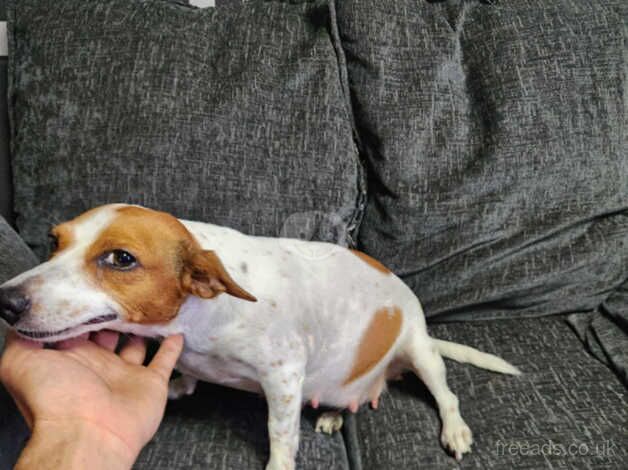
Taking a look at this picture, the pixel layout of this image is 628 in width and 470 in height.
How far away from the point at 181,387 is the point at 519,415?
2.34ft

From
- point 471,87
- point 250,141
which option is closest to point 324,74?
point 250,141

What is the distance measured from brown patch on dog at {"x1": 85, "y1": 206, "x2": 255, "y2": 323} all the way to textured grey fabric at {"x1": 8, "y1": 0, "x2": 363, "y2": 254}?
40 cm

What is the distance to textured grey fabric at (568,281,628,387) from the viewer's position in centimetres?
138

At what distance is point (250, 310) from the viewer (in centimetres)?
108

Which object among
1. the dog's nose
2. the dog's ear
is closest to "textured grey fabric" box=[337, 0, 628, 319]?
the dog's ear

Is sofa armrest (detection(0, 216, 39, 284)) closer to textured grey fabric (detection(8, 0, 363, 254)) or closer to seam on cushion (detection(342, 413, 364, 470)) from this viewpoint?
textured grey fabric (detection(8, 0, 363, 254))

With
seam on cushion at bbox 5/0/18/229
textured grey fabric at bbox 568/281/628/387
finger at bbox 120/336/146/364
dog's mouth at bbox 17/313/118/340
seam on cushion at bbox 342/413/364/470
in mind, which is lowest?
seam on cushion at bbox 342/413/364/470

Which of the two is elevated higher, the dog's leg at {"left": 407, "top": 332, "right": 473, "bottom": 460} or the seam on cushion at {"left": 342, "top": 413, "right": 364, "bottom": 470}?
the dog's leg at {"left": 407, "top": 332, "right": 473, "bottom": 460}

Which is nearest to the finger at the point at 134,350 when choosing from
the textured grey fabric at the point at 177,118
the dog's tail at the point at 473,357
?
the textured grey fabric at the point at 177,118

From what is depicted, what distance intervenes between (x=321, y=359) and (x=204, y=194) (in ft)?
1.51

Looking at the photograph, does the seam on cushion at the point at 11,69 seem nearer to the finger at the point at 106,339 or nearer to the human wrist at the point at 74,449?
the finger at the point at 106,339

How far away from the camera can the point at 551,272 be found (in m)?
1.48

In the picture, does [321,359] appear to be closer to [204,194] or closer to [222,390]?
[222,390]

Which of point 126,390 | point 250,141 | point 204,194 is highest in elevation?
point 250,141
